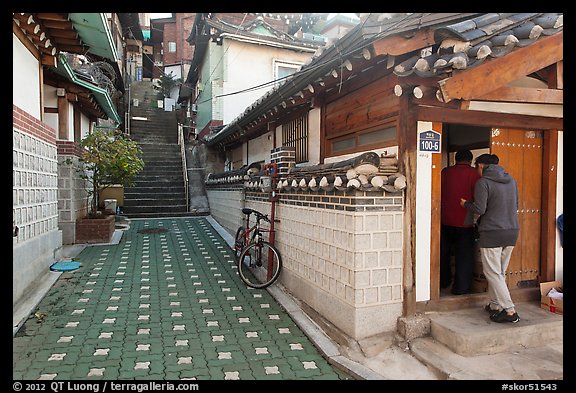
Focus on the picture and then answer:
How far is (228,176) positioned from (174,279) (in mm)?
5396

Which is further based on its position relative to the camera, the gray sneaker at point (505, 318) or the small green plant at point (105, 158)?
the small green plant at point (105, 158)

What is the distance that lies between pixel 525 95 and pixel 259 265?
18.0 ft

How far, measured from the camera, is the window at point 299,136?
799 cm

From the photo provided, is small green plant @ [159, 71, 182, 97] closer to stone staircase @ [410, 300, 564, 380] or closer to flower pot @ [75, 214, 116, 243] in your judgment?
flower pot @ [75, 214, 116, 243]

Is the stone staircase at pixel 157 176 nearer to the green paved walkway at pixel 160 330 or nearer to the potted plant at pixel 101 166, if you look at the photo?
the potted plant at pixel 101 166

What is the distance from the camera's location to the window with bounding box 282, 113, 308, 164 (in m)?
7.99

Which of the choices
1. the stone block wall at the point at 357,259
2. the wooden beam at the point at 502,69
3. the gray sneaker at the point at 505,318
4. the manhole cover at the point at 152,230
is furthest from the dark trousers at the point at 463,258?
the manhole cover at the point at 152,230

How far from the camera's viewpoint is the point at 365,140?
5.88 meters

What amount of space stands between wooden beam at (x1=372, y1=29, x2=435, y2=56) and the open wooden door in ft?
6.80

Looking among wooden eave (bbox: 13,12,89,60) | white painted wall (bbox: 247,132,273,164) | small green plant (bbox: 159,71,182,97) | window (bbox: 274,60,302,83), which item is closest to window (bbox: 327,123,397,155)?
white painted wall (bbox: 247,132,273,164)

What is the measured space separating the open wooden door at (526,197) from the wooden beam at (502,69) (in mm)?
1172

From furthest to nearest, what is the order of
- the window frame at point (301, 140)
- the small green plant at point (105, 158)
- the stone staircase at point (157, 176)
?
1. the stone staircase at point (157, 176)
2. the small green plant at point (105, 158)
3. the window frame at point (301, 140)
